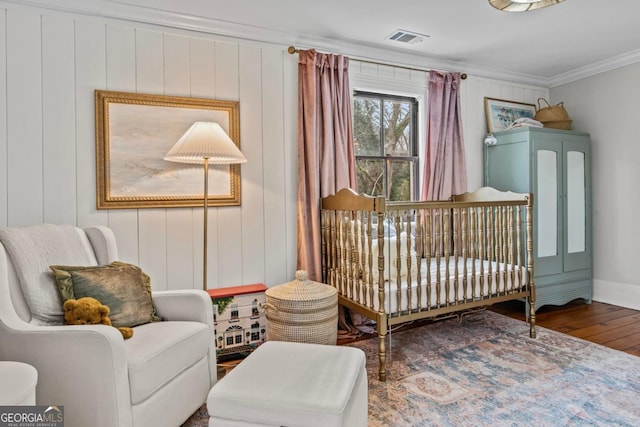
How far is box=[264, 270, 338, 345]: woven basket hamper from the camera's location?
2346mm

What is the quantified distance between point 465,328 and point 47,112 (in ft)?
11.0

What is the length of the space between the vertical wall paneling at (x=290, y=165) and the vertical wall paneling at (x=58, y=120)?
4.64 ft

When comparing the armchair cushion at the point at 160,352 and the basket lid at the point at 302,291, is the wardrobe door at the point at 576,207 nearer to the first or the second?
the basket lid at the point at 302,291

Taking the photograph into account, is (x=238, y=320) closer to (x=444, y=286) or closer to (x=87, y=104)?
(x=444, y=286)

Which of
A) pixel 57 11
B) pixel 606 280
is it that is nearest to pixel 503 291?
pixel 606 280

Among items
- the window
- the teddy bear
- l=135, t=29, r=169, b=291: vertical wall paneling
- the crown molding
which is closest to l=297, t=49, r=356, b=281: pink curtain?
the window

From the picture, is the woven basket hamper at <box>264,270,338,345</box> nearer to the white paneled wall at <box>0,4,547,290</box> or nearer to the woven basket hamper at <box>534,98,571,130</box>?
the white paneled wall at <box>0,4,547,290</box>

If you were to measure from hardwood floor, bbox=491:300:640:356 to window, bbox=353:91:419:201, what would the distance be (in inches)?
60.8

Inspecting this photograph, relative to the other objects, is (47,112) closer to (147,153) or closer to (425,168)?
(147,153)

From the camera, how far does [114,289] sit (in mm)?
1860

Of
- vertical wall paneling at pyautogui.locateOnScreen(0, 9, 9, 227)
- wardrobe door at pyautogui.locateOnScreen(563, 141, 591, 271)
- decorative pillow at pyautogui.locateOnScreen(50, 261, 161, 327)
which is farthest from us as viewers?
wardrobe door at pyautogui.locateOnScreen(563, 141, 591, 271)

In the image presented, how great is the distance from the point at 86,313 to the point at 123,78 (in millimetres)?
1607

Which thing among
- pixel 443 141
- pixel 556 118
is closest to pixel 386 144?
pixel 443 141

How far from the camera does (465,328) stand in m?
3.11
